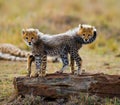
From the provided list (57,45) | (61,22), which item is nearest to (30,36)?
(57,45)

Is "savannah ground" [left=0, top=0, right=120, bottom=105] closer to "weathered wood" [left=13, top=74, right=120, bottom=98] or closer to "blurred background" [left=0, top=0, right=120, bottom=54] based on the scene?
"blurred background" [left=0, top=0, right=120, bottom=54]

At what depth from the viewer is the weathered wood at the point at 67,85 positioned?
32.9 ft

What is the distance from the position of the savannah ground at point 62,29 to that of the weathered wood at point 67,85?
265mm

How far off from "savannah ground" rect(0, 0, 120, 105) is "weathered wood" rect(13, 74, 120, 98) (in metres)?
0.27

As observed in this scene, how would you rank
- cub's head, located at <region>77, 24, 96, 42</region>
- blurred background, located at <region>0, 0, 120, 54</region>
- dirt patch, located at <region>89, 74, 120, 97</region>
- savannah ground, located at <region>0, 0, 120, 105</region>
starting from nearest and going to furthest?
dirt patch, located at <region>89, 74, 120, 97</region> → cub's head, located at <region>77, 24, 96, 42</region> → savannah ground, located at <region>0, 0, 120, 105</region> → blurred background, located at <region>0, 0, 120, 54</region>

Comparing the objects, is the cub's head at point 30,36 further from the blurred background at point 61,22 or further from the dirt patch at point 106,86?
the blurred background at point 61,22

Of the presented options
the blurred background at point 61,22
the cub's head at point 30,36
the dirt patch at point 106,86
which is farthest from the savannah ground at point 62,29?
the cub's head at point 30,36

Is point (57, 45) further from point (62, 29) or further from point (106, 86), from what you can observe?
point (62, 29)

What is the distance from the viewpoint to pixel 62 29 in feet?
66.1

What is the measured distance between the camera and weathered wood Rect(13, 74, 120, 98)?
10.0m

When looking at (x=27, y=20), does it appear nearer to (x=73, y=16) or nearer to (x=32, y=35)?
(x=73, y=16)

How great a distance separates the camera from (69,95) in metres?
10.1

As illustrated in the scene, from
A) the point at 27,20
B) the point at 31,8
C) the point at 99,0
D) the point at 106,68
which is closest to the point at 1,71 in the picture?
the point at 106,68

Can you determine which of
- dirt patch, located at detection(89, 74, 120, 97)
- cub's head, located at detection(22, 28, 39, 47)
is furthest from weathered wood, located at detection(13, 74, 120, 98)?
cub's head, located at detection(22, 28, 39, 47)
